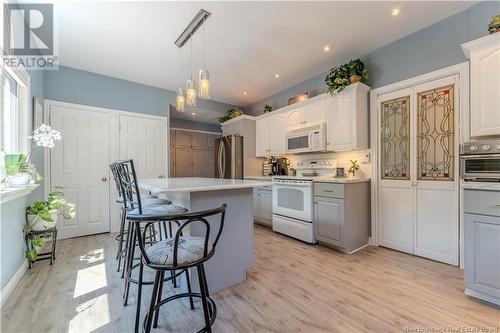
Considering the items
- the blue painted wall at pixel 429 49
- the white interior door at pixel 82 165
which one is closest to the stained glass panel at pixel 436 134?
the blue painted wall at pixel 429 49

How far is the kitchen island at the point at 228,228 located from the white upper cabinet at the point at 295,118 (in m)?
2.17

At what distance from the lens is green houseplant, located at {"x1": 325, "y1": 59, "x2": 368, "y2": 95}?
294cm

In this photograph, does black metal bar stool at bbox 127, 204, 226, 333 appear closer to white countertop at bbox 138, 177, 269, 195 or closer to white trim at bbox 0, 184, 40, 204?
white countertop at bbox 138, 177, 269, 195

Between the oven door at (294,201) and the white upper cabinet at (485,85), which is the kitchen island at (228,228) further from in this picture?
the white upper cabinet at (485,85)

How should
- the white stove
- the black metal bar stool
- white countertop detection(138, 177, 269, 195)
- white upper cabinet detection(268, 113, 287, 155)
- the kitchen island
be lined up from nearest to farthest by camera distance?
the black metal bar stool → white countertop detection(138, 177, 269, 195) → the kitchen island → the white stove → white upper cabinet detection(268, 113, 287, 155)

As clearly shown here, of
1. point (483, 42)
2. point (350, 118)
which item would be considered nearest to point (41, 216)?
point (350, 118)

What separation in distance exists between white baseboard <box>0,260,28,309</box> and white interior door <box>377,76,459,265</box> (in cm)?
398

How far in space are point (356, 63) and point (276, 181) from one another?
2.08 m

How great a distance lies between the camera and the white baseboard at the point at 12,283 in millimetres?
1711

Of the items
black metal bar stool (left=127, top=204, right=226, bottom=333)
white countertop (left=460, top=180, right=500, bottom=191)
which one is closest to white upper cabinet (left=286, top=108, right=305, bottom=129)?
white countertop (left=460, top=180, right=500, bottom=191)

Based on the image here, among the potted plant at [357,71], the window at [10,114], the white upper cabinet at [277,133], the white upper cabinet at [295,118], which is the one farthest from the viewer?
the white upper cabinet at [277,133]

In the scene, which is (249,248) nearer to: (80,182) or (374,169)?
(374,169)

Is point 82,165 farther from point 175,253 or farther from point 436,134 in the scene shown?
point 436,134

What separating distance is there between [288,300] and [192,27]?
A: 9.60ft
